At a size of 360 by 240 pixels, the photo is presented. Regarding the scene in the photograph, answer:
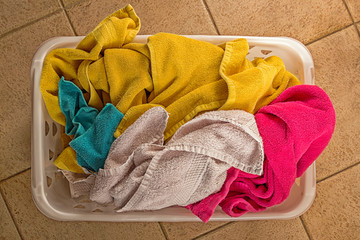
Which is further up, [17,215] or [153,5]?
[153,5]

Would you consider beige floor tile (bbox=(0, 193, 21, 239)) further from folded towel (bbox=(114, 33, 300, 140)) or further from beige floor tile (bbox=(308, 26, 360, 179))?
beige floor tile (bbox=(308, 26, 360, 179))

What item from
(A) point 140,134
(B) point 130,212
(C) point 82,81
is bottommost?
(B) point 130,212

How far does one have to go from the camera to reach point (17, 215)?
3.02 feet

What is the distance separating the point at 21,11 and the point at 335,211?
0.96 m

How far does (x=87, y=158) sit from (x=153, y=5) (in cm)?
46

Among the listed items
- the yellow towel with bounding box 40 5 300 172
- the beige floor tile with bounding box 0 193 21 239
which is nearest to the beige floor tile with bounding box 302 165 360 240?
the yellow towel with bounding box 40 5 300 172

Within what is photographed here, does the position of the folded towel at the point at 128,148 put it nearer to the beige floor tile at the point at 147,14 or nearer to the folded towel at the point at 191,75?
the folded towel at the point at 191,75

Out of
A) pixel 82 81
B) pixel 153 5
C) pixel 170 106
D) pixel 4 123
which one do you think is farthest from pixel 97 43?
pixel 4 123

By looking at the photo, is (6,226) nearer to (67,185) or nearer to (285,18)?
(67,185)

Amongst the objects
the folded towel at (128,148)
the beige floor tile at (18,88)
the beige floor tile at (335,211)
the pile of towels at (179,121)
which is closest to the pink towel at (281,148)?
the pile of towels at (179,121)

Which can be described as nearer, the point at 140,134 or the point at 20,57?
the point at 140,134

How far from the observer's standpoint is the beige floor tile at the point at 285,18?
37.1 inches

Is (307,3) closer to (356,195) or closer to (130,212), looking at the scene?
(356,195)

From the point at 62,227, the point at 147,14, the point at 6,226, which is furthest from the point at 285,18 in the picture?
the point at 6,226
